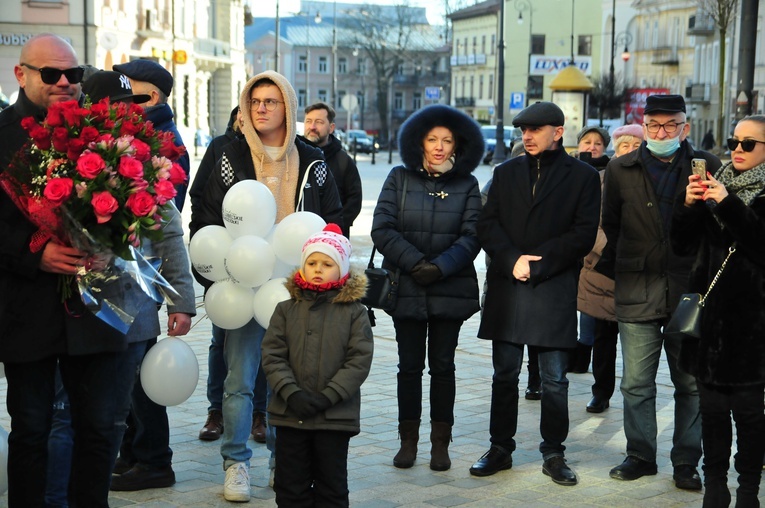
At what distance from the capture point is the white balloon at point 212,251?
21.3 ft

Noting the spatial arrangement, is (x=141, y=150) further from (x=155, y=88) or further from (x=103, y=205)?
(x=155, y=88)

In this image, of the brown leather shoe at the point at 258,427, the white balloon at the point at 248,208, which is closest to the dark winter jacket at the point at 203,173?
the white balloon at the point at 248,208

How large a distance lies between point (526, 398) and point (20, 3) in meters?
43.9

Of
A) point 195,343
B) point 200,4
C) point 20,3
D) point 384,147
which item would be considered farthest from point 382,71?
point 195,343

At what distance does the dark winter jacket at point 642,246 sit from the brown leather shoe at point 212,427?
2495 mm

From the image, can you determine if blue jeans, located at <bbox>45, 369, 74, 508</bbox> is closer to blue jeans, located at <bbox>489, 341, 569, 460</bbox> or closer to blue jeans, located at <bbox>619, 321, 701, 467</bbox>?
blue jeans, located at <bbox>489, 341, 569, 460</bbox>

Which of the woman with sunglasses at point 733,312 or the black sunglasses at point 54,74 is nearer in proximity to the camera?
the black sunglasses at point 54,74

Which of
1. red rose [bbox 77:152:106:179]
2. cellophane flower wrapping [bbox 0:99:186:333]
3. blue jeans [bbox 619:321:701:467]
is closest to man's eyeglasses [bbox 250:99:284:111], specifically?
cellophane flower wrapping [bbox 0:99:186:333]

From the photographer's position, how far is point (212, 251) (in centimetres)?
648

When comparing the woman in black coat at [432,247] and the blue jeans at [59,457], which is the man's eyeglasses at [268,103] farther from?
the blue jeans at [59,457]

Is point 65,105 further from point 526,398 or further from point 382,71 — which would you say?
point 382,71

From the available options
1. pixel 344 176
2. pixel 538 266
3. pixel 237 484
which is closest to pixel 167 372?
pixel 237 484

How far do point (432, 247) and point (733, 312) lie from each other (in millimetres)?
1823

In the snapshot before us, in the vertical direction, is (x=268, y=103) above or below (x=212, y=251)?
above
